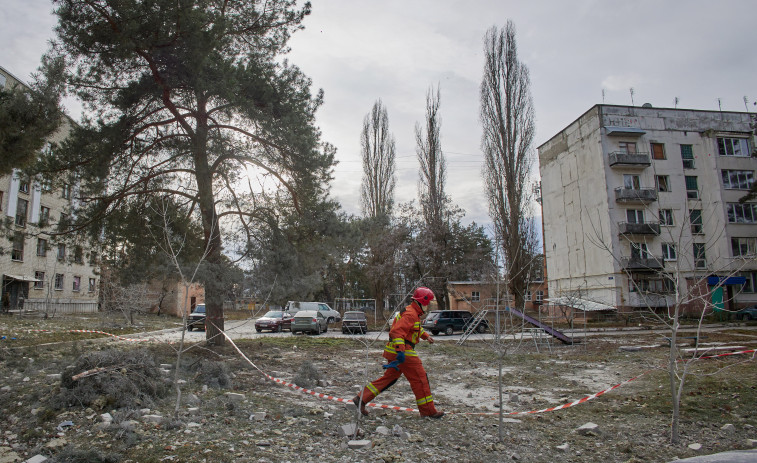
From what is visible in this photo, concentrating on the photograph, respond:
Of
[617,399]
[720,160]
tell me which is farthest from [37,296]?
[720,160]

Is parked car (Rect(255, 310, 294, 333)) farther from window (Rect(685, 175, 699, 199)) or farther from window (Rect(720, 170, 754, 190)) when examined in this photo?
window (Rect(720, 170, 754, 190))

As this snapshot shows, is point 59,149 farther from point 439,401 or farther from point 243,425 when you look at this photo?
point 439,401

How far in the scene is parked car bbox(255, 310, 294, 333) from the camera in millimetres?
24266

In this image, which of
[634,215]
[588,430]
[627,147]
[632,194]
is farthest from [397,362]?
[627,147]

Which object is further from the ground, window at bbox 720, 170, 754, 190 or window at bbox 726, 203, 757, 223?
window at bbox 720, 170, 754, 190

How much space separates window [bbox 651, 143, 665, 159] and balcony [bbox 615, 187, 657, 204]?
2.96m

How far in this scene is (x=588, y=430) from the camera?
539 cm

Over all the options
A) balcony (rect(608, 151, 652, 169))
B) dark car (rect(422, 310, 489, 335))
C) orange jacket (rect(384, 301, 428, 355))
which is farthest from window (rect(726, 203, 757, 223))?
orange jacket (rect(384, 301, 428, 355))

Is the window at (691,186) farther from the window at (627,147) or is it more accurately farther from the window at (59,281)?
the window at (59,281)

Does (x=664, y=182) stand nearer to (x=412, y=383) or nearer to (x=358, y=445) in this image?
(x=412, y=383)

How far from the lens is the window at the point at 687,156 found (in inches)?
1356

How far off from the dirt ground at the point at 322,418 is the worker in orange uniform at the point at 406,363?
0.86ft

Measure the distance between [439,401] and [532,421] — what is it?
5.70ft

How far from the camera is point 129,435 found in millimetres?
4621
